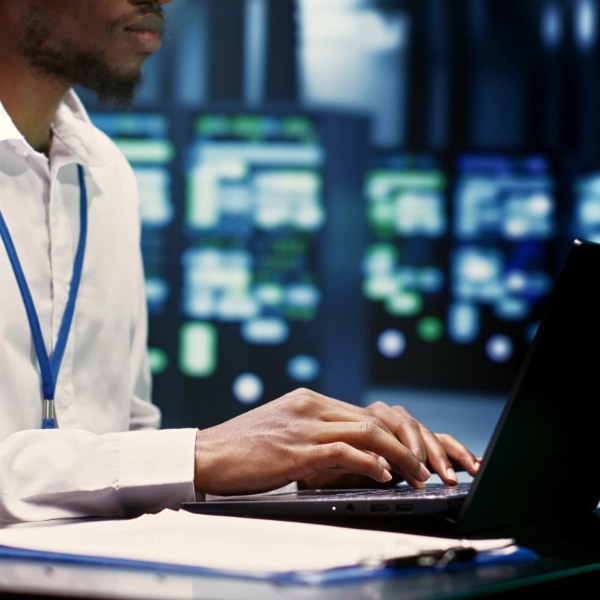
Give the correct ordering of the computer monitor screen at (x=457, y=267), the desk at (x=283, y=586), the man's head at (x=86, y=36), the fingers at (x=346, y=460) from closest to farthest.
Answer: the desk at (x=283, y=586) → the fingers at (x=346, y=460) → the man's head at (x=86, y=36) → the computer monitor screen at (x=457, y=267)

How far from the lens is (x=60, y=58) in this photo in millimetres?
1292

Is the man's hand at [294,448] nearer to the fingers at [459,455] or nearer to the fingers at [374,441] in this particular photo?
the fingers at [374,441]

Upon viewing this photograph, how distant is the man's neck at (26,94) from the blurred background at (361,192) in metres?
2.57

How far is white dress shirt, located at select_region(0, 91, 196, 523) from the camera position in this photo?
83cm

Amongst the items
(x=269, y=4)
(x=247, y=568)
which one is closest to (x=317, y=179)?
(x=269, y=4)

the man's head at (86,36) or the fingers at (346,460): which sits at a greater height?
the man's head at (86,36)

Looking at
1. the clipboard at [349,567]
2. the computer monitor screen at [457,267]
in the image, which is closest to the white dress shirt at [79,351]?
the clipboard at [349,567]

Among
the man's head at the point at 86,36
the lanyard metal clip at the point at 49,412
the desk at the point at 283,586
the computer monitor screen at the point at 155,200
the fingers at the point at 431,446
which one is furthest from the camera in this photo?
the computer monitor screen at the point at 155,200

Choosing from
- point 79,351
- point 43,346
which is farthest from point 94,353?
point 43,346

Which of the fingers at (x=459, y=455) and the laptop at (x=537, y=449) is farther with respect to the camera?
the fingers at (x=459, y=455)

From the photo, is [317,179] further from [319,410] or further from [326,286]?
[319,410]

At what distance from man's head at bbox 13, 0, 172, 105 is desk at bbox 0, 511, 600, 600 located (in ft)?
2.93

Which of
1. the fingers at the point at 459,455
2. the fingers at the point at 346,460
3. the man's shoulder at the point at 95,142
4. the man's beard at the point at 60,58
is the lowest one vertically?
the fingers at the point at 459,455

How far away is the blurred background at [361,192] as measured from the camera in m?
3.93
